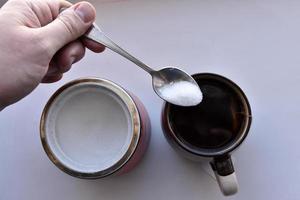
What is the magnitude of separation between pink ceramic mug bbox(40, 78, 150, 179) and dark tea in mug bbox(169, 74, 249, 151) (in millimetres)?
56

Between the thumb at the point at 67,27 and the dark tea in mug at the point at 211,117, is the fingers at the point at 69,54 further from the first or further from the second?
the dark tea in mug at the point at 211,117

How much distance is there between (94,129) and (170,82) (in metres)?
0.13

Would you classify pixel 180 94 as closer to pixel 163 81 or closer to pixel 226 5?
pixel 163 81

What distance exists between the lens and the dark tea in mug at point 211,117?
1.87 ft

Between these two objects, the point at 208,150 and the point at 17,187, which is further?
the point at 17,187

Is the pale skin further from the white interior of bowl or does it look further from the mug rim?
the mug rim

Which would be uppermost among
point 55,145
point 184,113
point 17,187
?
point 184,113

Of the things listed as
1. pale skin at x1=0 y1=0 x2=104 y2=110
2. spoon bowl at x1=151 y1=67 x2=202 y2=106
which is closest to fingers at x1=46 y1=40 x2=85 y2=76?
pale skin at x1=0 y1=0 x2=104 y2=110

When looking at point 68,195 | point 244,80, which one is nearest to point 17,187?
point 68,195

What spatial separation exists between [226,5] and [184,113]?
0.20 m

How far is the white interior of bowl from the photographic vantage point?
581 millimetres

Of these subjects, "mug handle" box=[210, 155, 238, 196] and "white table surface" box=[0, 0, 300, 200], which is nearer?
"mug handle" box=[210, 155, 238, 196]

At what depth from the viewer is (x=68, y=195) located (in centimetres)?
65

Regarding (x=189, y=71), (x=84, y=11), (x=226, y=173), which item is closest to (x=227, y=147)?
(x=226, y=173)
